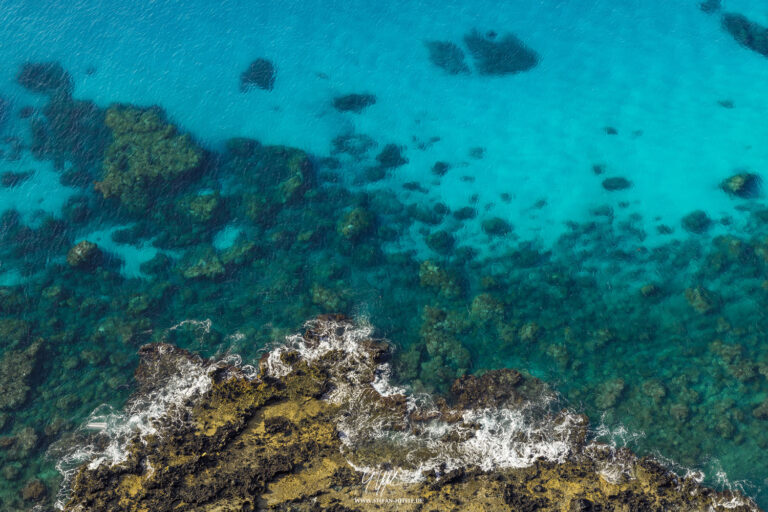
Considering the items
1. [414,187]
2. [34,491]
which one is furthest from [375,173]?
[34,491]

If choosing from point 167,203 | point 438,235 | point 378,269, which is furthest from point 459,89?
point 167,203

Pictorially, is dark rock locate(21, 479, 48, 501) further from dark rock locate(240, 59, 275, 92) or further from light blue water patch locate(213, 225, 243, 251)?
dark rock locate(240, 59, 275, 92)

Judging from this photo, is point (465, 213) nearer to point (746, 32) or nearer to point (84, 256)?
point (84, 256)

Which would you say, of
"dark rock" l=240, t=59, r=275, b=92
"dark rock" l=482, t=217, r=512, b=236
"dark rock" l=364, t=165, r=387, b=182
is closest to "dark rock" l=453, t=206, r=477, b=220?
"dark rock" l=482, t=217, r=512, b=236

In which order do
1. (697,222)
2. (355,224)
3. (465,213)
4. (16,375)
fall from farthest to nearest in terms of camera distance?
(465,213) < (355,224) < (697,222) < (16,375)

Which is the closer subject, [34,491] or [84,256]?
[34,491]

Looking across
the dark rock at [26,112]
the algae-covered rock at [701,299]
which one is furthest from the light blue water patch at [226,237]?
the algae-covered rock at [701,299]

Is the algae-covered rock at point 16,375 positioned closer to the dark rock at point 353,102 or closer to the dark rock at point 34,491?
the dark rock at point 34,491
